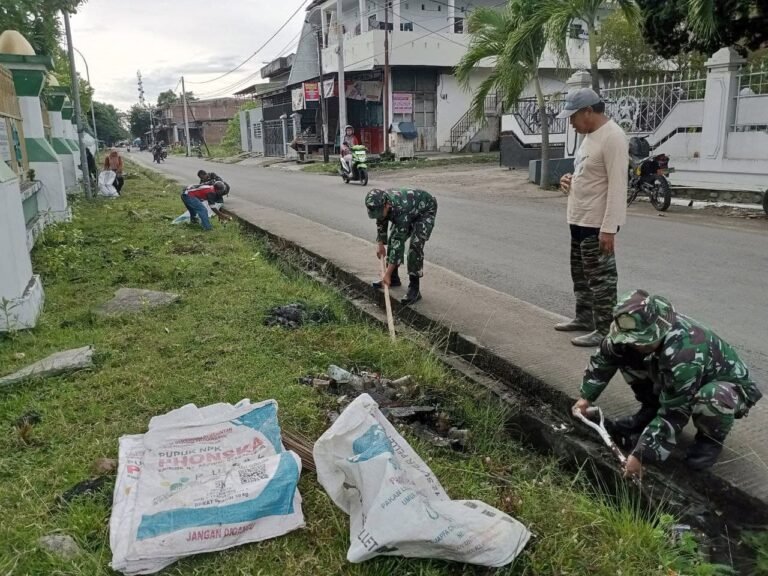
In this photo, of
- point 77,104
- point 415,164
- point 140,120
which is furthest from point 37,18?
point 140,120

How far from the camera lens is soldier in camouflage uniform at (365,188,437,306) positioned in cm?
492

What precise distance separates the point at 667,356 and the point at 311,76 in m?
34.2

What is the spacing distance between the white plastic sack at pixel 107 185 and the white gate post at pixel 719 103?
12228 millimetres

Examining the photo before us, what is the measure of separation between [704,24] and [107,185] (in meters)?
12.2

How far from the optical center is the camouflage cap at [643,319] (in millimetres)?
2412

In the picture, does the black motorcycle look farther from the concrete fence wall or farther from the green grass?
the green grass

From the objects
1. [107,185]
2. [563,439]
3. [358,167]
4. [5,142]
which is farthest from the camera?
[358,167]

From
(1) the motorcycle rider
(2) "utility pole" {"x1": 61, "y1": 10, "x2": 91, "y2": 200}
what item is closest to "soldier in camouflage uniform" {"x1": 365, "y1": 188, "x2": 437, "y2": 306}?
(2) "utility pole" {"x1": 61, "y1": 10, "x2": 91, "y2": 200}

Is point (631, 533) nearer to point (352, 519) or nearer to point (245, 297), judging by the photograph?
point (352, 519)

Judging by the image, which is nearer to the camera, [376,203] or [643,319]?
[643,319]

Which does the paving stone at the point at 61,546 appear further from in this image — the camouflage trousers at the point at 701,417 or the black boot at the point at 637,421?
the black boot at the point at 637,421

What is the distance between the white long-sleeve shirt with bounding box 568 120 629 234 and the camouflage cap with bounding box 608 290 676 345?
1314mm

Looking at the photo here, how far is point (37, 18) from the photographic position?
11.4 m

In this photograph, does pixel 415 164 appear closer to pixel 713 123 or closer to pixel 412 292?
pixel 713 123
